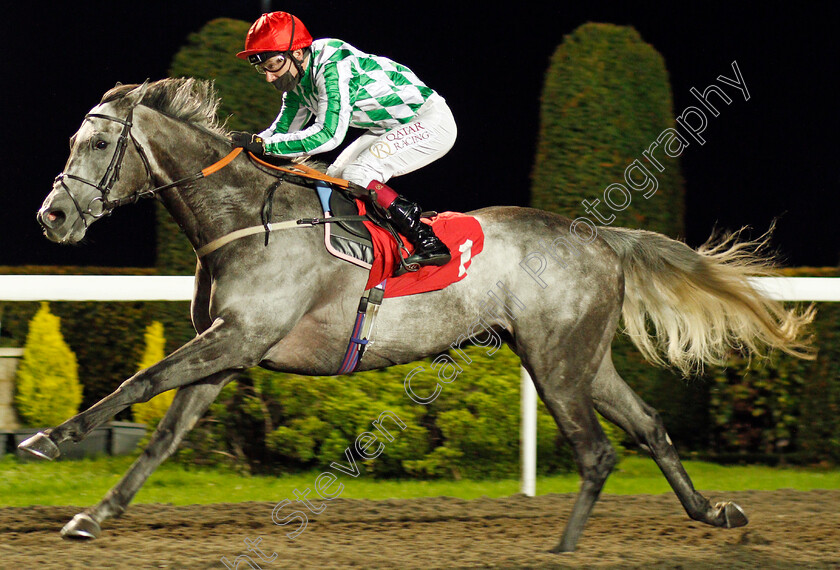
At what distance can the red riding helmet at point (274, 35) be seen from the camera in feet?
12.2

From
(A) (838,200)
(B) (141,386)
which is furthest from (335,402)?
(A) (838,200)

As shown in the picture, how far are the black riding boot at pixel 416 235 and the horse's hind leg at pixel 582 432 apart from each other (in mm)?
757

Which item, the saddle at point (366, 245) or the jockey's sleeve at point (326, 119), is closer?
the jockey's sleeve at point (326, 119)

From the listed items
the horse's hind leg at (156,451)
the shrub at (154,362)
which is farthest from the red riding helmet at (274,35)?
the shrub at (154,362)

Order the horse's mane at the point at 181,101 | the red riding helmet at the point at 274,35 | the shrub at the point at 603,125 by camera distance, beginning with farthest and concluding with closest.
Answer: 1. the shrub at the point at 603,125
2. the horse's mane at the point at 181,101
3. the red riding helmet at the point at 274,35

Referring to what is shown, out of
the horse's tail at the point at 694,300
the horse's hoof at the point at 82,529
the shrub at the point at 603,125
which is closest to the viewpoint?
the horse's hoof at the point at 82,529

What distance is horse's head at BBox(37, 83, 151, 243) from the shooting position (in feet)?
11.5

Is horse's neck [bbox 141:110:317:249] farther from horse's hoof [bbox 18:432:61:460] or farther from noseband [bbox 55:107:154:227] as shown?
horse's hoof [bbox 18:432:61:460]

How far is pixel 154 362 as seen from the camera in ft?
18.1

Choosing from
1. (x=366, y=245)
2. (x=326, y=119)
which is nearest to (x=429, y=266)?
(x=366, y=245)

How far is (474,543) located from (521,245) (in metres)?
1.29

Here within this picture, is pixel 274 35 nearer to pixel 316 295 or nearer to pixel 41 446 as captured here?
pixel 316 295

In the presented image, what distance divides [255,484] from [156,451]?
4.82 ft

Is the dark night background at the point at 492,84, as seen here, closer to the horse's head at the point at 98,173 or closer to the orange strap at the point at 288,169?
the orange strap at the point at 288,169
